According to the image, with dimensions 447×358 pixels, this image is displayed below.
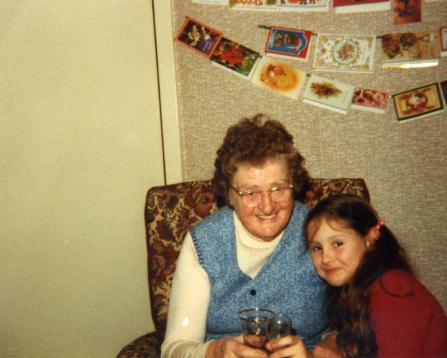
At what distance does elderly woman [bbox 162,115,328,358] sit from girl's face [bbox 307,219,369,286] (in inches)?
3.4

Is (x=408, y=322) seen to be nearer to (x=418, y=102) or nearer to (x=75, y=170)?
(x=418, y=102)

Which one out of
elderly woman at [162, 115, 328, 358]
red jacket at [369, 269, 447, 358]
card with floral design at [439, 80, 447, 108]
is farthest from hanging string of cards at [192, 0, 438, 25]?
red jacket at [369, 269, 447, 358]

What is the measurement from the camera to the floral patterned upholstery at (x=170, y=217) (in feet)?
5.29

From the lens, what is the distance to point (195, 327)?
1330 millimetres

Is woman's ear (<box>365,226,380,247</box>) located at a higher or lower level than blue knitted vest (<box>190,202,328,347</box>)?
higher

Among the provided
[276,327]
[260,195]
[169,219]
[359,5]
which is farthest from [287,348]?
[359,5]

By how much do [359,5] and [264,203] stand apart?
46.9 inches

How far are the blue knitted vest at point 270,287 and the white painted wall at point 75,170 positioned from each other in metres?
0.75

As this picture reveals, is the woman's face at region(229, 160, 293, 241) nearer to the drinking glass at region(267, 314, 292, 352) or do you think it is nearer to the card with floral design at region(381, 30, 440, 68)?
the drinking glass at region(267, 314, 292, 352)

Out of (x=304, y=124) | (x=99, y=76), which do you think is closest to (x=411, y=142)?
(x=304, y=124)

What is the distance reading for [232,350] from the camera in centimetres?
112

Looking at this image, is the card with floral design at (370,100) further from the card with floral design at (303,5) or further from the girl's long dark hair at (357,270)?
the girl's long dark hair at (357,270)

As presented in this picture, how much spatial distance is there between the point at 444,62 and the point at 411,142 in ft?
1.36

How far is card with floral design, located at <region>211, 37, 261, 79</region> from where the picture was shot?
6.32 ft
